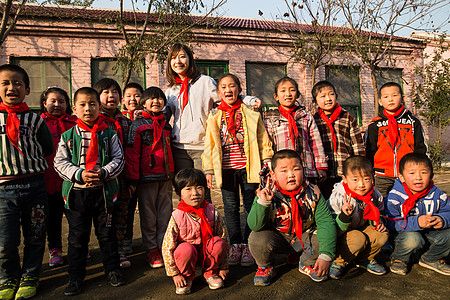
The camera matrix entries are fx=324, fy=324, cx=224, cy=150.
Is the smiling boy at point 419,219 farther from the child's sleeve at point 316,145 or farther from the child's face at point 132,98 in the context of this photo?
the child's face at point 132,98

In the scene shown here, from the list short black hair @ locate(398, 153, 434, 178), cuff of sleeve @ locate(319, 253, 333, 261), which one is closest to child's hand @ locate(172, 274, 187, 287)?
cuff of sleeve @ locate(319, 253, 333, 261)

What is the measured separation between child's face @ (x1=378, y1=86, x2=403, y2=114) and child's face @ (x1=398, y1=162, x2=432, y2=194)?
0.87 m

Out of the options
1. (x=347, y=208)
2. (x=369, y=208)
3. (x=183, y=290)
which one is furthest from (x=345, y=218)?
(x=183, y=290)

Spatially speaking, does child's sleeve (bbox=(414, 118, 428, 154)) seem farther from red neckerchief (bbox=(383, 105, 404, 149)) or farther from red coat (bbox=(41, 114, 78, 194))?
red coat (bbox=(41, 114, 78, 194))

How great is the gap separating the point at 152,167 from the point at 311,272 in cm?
170

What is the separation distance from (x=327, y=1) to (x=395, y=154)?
22.0ft

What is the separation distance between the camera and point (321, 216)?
104 inches

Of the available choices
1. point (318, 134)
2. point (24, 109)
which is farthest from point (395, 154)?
point (24, 109)

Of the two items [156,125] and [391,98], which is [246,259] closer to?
[156,125]

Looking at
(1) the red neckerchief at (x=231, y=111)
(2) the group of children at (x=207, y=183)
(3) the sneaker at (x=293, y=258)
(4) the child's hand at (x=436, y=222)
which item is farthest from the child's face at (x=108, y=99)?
(4) the child's hand at (x=436, y=222)

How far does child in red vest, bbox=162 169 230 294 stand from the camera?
2488mm

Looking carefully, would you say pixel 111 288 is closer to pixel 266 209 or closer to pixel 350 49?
pixel 266 209

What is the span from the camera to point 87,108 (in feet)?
8.95

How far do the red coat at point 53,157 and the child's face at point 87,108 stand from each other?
595 millimetres
